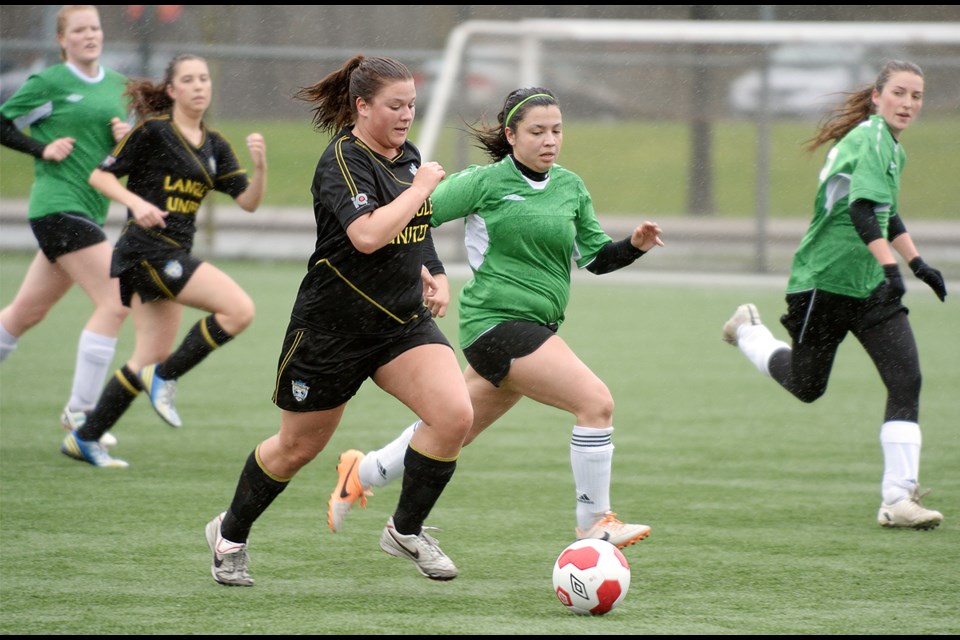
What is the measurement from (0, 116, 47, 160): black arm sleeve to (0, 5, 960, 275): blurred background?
8119 millimetres

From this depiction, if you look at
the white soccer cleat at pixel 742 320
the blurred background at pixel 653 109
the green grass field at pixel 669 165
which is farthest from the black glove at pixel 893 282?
the green grass field at pixel 669 165

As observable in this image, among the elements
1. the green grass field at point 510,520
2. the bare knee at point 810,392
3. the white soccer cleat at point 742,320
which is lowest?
the green grass field at point 510,520

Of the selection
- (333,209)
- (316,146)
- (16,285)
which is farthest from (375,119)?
(316,146)

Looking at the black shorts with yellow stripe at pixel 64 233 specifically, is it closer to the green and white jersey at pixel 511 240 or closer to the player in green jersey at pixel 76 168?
the player in green jersey at pixel 76 168

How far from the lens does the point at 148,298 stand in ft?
22.8

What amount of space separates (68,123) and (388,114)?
3490 millimetres

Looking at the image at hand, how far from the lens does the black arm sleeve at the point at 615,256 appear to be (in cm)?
545

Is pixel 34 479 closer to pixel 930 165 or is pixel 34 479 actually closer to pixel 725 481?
pixel 725 481

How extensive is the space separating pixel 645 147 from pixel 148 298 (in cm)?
1486

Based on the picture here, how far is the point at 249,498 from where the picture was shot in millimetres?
4797

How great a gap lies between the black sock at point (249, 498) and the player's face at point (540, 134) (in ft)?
5.23

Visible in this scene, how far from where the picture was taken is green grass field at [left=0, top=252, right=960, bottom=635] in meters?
4.46

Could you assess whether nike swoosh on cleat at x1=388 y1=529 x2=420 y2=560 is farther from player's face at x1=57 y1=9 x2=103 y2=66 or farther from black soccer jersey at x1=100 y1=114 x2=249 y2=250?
player's face at x1=57 y1=9 x2=103 y2=66

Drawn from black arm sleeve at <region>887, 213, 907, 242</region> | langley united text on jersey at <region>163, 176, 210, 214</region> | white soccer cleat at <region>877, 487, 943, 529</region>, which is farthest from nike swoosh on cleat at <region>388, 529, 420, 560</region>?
black arm sleeve at <region>887, 213, 907, 242</region>
